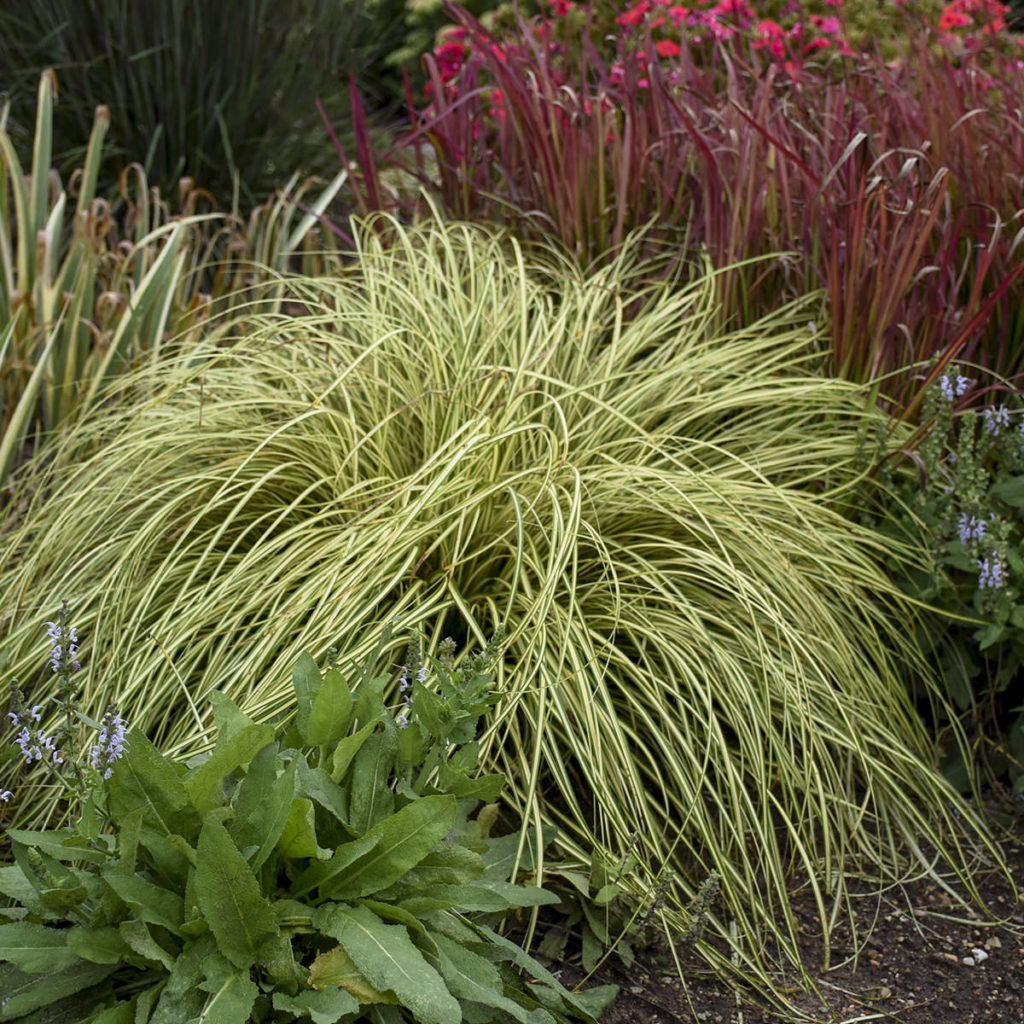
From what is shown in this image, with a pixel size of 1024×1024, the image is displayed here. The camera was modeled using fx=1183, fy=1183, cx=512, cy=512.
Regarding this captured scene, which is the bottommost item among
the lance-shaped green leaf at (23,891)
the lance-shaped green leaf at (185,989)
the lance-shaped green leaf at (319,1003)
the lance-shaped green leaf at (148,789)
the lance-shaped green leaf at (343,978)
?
the lance-shaped green leaf at (343,978)

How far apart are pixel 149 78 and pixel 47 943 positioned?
3.72m

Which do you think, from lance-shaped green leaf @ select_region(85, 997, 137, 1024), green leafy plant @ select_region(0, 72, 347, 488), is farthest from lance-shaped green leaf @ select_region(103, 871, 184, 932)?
green leafy plant @ select_region(0, 72, 347, 488)

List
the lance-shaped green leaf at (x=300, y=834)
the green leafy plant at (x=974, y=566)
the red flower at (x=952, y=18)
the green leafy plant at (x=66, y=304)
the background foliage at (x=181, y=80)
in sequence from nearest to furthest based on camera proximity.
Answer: the lance-shaped green leaf at (x=300, y=834) → the green leafy plant at (x=974, y=566) → the green leafy plant at (x=66, y=304) → the background foliage at (x=181, y=80) → the red flower at (x=952, y=18)

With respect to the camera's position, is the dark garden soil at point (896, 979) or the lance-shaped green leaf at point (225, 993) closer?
the lance-shaped green leaf at point (225, 993)

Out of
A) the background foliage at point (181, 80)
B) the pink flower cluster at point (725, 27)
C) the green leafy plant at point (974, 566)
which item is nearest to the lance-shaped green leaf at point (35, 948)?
the green leafy plant at point (974, 566)

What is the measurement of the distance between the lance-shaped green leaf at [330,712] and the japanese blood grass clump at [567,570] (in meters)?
0.29

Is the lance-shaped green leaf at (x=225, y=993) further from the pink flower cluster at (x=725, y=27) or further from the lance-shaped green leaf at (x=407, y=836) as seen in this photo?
the pink flower cluster at (x=725, y=27)

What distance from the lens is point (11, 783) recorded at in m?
1.93

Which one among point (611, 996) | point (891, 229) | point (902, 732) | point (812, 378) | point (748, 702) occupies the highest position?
point (891, 229)

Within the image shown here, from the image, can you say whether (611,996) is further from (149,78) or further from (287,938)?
(149,78)

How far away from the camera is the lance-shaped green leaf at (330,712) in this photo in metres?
1.44

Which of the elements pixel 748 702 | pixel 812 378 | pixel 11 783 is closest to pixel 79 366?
pixel 11 783

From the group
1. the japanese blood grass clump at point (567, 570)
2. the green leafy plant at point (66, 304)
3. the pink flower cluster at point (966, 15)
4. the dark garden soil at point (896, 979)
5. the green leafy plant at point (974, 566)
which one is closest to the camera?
the dark garden soil at point (896, 979)

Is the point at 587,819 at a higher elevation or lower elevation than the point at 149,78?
lower
